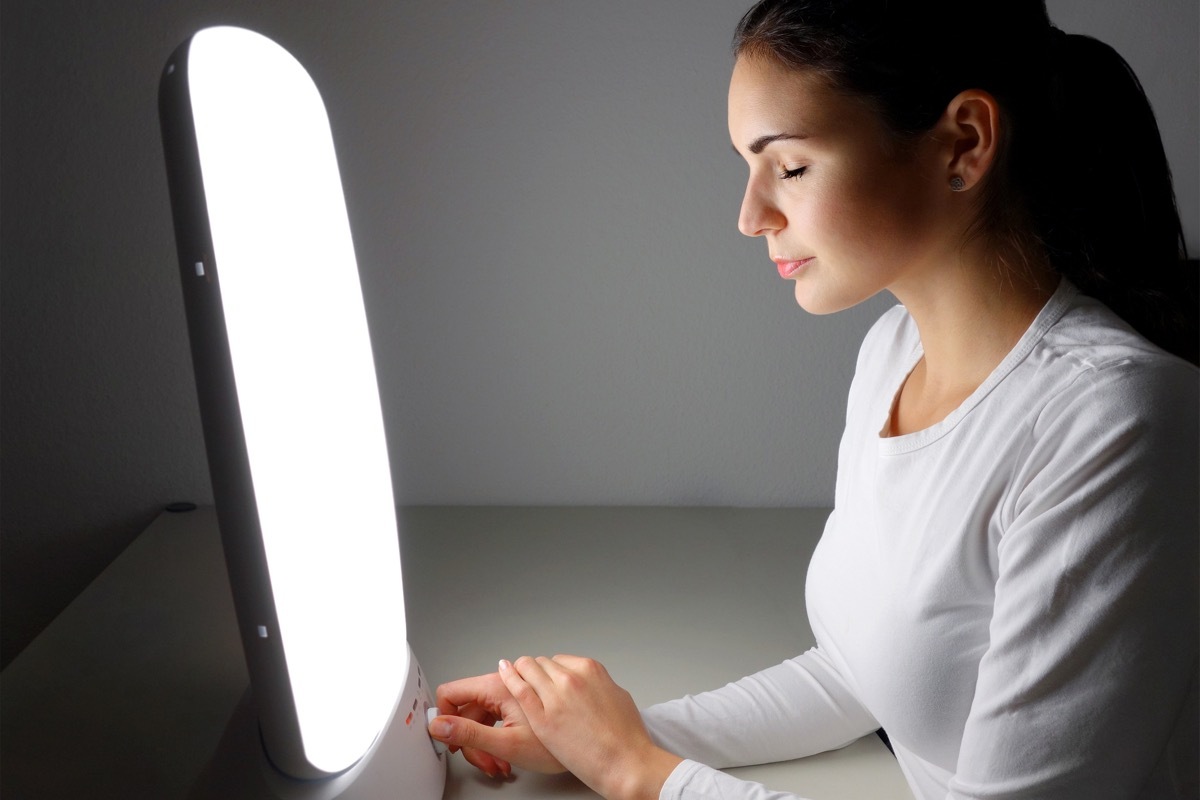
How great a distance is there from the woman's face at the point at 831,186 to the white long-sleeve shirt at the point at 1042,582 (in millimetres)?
111

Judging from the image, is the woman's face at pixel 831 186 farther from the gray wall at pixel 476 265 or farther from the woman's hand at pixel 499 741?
the gray wall at pixel 476 265

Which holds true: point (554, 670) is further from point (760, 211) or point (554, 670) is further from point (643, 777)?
point (760, 211)

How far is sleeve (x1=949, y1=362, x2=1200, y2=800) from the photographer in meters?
0.59

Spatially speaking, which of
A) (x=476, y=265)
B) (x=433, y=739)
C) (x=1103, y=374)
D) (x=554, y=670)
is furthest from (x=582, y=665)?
(x=476, y=265)

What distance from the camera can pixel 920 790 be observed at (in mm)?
787

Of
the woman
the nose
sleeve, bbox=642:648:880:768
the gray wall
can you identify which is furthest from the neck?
the gray wall

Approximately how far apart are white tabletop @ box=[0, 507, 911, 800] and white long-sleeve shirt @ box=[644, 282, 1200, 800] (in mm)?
167

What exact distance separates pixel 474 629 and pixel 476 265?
51cm

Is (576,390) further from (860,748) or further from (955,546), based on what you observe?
(955,546)

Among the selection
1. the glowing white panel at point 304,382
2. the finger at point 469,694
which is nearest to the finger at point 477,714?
the finger at point 469,694

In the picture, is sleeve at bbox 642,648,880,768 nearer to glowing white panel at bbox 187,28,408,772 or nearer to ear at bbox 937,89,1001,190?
glowing white panel at bbox 187,28,408,772

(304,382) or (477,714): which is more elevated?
(304,382)

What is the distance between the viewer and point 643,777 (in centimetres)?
77

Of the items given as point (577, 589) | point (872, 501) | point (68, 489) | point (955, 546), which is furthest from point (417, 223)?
point (955, 546)
